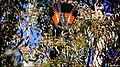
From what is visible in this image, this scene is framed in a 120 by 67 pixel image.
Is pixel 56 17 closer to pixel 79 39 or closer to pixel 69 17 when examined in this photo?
pixel 69 17

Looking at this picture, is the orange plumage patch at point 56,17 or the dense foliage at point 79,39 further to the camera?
the dense foliage at point 79,39

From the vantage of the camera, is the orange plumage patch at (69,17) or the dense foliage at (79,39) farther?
the dense foliage at (79,39)

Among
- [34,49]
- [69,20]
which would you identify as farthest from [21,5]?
[69,20]

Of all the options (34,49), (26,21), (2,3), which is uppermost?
(2,3)

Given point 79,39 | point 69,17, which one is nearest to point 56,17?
point 69,17

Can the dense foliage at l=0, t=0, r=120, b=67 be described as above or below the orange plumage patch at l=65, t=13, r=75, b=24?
below

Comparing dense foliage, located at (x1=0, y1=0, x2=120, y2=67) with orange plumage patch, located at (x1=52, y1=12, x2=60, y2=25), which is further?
dense foliage, located at (x1=0, y1=0, x2=120, y2=67)

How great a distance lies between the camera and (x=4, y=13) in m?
4.37

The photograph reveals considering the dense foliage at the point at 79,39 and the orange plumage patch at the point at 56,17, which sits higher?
the orange plumage patch at the point at 56,17

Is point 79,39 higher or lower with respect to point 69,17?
lower

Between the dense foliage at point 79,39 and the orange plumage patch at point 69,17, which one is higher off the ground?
the orange plumage patch at point 69,17

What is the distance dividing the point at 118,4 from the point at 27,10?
1582mm

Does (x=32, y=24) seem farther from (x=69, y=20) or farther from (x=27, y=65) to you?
(x=27, y=65)

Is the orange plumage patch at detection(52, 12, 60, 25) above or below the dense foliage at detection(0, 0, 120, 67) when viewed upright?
above
